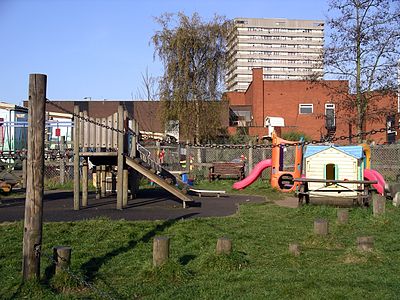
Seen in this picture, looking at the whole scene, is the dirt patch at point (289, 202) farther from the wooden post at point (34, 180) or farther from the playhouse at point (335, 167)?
the wooden post at point (34, 180)

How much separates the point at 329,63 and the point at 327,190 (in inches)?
319

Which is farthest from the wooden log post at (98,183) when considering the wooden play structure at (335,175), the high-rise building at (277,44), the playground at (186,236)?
the high-rise building at (277,44)

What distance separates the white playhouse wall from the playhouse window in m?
0.09

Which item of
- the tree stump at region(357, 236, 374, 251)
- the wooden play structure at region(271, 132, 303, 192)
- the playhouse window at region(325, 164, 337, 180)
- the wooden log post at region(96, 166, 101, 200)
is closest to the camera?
the tree stump at region(357, 236, 374, 251)

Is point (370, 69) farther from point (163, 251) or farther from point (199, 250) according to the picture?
point (163, 251)

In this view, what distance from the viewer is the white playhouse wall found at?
1577cm

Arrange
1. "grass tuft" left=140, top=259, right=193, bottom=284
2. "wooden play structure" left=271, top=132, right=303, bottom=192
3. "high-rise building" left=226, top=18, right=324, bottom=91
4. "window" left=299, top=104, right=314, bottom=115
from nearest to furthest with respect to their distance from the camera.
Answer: "grass tuft" left=140, top=259, right=193, bottom=284
"wooden play structure" left=271, top=132, right=303, bottom=192
"window" left=299, top=104, right=314, bottom=115
"high-rise building" left=226, top=18, right=324, bottom=91

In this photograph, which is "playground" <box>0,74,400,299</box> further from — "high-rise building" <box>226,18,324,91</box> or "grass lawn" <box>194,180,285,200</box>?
"high-rise building" <box>226,18,324,91</box>

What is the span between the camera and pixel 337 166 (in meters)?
16.4

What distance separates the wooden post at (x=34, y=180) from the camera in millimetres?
6543

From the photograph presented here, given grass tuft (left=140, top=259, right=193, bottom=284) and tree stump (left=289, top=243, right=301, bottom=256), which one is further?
tree stump (left=289, top=243, right=301, bottom=256)

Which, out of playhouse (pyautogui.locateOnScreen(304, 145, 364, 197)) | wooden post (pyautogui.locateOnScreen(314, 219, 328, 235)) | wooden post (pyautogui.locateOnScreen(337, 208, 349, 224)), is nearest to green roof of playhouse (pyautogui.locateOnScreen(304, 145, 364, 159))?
playhouse (pyautogui.locateOnScreen(304, 145, 364, 197))

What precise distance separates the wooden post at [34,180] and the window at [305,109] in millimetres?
45852

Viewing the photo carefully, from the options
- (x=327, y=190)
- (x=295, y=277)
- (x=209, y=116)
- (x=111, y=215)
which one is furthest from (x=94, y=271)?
(x=209, y=116)
